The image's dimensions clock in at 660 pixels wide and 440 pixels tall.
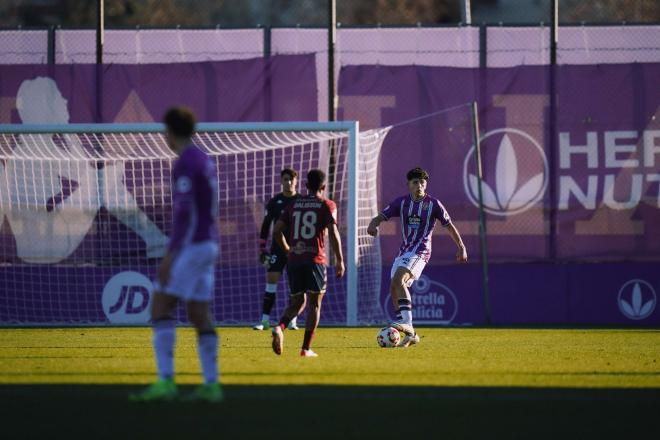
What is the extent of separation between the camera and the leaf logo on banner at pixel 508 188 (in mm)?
19484

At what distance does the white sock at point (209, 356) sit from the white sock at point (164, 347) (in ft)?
0.72

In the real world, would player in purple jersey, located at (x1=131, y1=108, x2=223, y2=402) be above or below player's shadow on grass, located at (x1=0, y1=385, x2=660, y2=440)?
above

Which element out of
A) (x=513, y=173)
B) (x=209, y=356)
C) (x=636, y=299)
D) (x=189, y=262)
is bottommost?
(x=636, y=299)

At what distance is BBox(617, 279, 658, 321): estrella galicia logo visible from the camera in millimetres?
19328

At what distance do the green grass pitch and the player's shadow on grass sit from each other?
11 mm

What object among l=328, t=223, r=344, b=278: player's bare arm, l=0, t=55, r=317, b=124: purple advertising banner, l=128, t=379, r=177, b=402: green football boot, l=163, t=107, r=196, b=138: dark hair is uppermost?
l=0, t=55, r=317, b=124: purple advertising banner

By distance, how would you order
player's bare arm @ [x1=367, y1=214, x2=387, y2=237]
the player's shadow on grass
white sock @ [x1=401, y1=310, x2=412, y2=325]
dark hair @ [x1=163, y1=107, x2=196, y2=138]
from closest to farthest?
the player's shadow on grass < dark hair @ [x1=163, y1=107, x2=196, y2=138] < player's bare arm @ [x1=367, y1=214, x2=387, y2=237] < white sock @ [x1=401, y1=310, x2=412, y2=325]

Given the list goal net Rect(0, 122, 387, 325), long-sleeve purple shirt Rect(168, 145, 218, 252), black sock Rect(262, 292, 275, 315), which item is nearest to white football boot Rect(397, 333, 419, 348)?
black sock Rect(262, 292, 275, 315)

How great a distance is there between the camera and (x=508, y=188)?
1955cm

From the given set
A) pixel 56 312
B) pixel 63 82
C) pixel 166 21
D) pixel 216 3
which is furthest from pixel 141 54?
pixel 216 3

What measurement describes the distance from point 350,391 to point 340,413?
1.17m

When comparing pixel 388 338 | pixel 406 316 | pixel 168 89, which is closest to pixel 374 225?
pixel 406 316

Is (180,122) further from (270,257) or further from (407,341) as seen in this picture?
(270,257)

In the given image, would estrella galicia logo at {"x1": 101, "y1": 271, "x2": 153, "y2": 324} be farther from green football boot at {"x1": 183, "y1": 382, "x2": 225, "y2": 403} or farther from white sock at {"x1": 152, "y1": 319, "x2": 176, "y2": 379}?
green football boot at {"x1": 183, "y1": 382, "x2": 225, "y2": 403}
